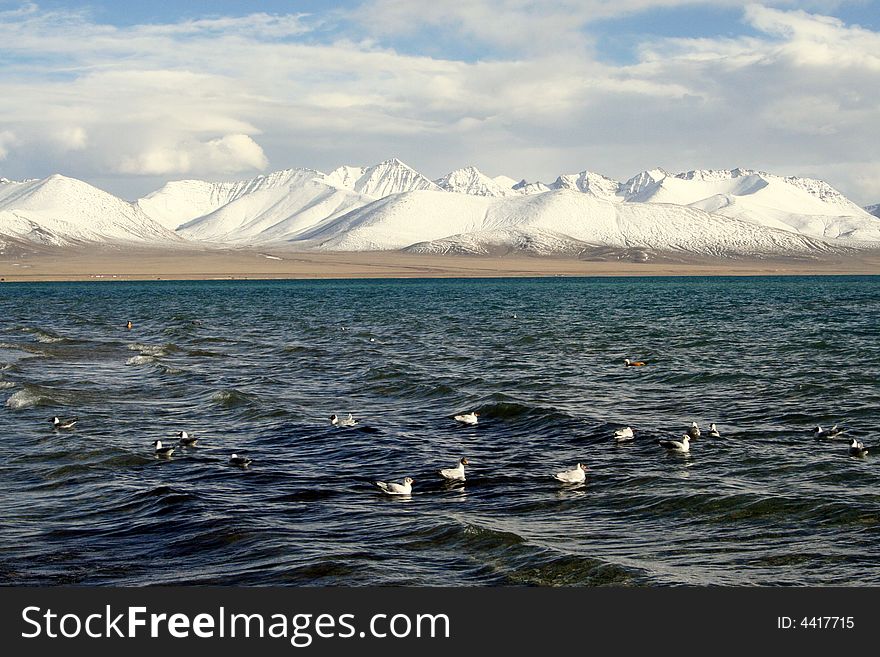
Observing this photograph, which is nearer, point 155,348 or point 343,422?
point 343,422

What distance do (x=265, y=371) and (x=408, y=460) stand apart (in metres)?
19.1

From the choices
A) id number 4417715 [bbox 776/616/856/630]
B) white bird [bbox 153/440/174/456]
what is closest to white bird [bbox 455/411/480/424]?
white bird [bbox 153/440/174/456]

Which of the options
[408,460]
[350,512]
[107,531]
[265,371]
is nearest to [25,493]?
[107,531]

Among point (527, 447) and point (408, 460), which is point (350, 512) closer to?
point (408, 460)

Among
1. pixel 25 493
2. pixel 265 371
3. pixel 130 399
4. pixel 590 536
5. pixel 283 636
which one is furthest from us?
pixel 265 371

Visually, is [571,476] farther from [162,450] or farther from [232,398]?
[232,398]

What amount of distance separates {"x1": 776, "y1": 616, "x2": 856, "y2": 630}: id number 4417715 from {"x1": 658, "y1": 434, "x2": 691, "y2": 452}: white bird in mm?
11964

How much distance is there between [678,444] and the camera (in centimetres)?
2291

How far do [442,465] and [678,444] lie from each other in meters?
5.68

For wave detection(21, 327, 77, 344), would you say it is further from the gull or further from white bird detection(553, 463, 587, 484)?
the gull

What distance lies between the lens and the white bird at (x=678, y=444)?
75.1ft

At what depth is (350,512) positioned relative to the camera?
18.4 m

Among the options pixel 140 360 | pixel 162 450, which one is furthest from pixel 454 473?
pixel 140 360

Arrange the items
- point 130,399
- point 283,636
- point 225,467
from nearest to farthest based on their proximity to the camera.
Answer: point 283,636, point 225,467, point 130,399
